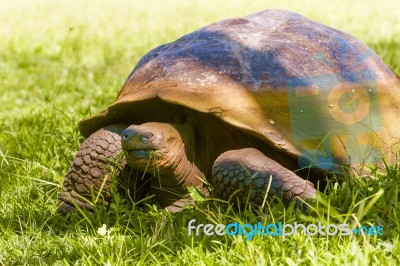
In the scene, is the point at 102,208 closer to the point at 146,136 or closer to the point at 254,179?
the point at 146,136

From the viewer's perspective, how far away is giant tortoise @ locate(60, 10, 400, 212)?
10.7 feet

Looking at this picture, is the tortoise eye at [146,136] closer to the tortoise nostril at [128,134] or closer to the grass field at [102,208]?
the tortoise nostril at [128,134]

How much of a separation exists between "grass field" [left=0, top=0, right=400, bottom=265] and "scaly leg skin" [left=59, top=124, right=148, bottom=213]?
0.42 feet

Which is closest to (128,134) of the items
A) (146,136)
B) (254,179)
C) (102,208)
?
(146,136)

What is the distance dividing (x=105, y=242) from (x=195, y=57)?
109cm

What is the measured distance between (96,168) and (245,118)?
838mm

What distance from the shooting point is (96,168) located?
3660mm

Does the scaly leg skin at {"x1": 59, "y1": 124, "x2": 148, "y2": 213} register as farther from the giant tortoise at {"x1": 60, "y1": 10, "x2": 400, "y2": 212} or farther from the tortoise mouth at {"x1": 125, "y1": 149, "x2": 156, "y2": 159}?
the tortoise mouth at {"x1": 125, "y1": 149, "x2": 156, "y2": 159}

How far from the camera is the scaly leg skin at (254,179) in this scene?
120 inches

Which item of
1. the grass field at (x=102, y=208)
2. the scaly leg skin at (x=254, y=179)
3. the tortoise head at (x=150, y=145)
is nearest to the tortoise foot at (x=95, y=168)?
the grass field at (x=102, y=208)

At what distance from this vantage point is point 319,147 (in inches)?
134

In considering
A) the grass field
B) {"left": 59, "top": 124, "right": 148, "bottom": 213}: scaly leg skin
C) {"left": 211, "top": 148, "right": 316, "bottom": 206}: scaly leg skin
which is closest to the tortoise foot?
{"left": 59, "top": 124, "right": 148, "bottom": 213}: scaly leg skin

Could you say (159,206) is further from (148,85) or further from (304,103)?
(304,103)

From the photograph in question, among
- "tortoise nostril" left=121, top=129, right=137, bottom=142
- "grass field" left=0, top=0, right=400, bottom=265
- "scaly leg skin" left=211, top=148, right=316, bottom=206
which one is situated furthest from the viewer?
"tortoise nostril" left=121, top=129, right=137, bottom=142
